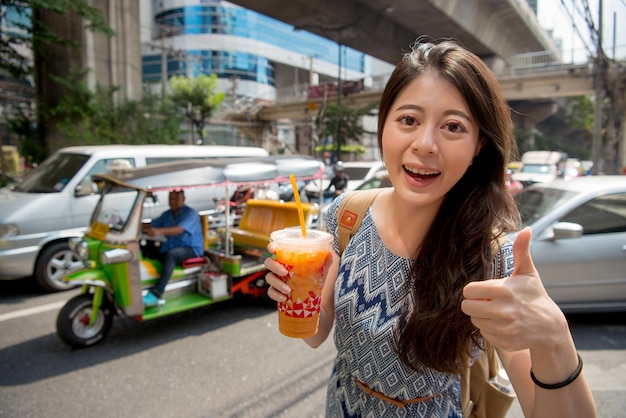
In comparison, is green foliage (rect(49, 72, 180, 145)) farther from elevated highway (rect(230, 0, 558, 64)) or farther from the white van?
elevated highway (rect(230, 0, 558, 64))

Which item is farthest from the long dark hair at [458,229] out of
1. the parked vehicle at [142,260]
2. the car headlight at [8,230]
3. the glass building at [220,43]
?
the glass building at [220,43]

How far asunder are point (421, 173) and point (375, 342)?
1.82 ft

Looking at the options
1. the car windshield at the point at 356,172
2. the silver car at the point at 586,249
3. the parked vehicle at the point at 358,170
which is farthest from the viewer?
the car windshield at the point at 356,172

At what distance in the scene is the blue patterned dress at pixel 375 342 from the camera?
1338mm

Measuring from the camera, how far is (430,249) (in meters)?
1.40

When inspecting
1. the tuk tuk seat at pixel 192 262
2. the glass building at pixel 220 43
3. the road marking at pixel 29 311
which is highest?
the glass building at pixel 220 43

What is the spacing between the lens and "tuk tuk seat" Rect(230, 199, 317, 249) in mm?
5939

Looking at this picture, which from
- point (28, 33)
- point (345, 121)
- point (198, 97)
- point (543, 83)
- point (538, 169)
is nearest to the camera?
point (28, 33)

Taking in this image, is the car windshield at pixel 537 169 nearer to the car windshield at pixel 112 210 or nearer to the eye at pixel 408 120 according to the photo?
the car windshield at pixel 112 210

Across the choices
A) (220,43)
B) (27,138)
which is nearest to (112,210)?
(27,138)

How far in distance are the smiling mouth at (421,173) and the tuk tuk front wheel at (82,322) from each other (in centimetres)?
413

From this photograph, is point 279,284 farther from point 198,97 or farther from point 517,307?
point 198,97

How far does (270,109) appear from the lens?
41469 mm

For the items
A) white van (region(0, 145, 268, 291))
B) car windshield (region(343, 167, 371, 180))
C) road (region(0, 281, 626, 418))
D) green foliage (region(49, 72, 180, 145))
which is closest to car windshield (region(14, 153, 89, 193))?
white van (region(0, 145, 268, 291))
